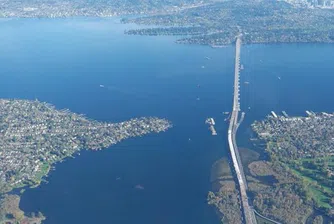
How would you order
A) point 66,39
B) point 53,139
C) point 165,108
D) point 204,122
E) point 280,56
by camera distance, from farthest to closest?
point 66,39
point 280,56
point 165,108
point 204,122
point 53,139

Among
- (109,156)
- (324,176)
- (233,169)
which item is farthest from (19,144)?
(324,176)

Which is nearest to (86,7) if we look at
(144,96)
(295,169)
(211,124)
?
(144,96)

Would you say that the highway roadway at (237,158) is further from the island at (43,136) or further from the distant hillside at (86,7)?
the distant hillside at (86,7)

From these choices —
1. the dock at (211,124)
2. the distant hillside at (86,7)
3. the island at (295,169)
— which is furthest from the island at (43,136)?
the distant hillside at (86,7)

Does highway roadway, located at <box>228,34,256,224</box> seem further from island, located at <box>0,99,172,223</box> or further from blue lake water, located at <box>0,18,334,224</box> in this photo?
island, located at <box>0,99,172,223</box>

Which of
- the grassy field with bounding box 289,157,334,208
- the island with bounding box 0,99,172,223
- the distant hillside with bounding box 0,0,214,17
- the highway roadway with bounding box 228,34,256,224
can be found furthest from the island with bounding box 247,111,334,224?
the distant hillside with bounding box 0,0,214,17

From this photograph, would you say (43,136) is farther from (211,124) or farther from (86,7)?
(86,7)

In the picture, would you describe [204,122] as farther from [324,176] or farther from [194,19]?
[194,19]
